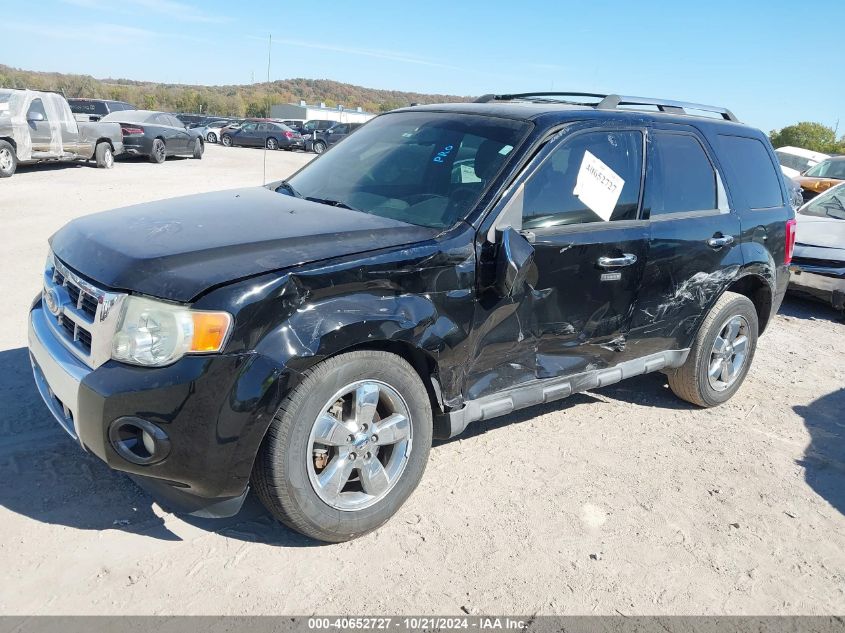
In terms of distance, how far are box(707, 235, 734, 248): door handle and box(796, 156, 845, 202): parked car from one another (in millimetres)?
10597

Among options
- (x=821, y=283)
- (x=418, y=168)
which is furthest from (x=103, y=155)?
(x=821, y=283)

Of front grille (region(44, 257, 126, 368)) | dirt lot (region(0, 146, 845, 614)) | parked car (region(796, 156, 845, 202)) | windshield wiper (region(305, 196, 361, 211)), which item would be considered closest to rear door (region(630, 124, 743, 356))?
dirt lot (region(0, 146, 845, 614))

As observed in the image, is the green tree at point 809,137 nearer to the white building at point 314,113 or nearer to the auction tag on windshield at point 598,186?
the white building at point 314,113

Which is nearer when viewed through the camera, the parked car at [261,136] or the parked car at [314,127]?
the parked car at [261,136]

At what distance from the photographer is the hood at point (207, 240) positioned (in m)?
2.64

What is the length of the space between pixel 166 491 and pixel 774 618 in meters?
2.53

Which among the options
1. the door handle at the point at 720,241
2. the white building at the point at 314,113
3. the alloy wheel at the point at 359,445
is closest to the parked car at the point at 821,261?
the door handle at the point at 720,241

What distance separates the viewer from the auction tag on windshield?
12.3 ft

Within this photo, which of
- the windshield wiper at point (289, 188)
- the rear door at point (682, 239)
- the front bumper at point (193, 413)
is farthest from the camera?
the rear door at point (682, 239)

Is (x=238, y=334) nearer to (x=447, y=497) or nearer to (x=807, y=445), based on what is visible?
(x=447, y=497)

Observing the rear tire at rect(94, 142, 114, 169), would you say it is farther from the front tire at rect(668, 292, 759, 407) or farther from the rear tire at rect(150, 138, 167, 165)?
the front tire at rect(668, 292, 759, 407)

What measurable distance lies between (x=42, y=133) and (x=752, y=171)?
14.9 m

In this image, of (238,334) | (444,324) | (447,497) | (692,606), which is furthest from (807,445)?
(238,334)

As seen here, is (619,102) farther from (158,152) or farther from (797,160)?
(797,160)
